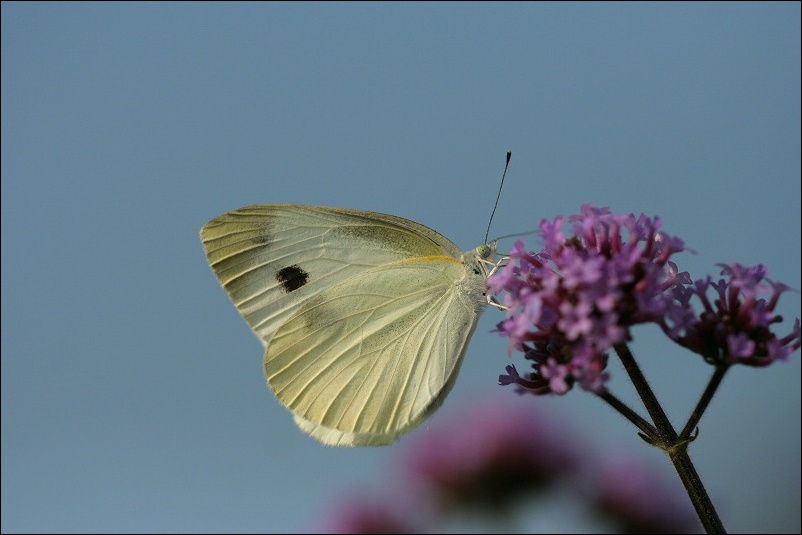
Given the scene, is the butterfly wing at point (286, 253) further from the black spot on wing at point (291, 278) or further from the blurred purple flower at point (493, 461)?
the blurred purple flower at point (493, 461)

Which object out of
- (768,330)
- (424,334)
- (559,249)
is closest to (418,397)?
(424,334)

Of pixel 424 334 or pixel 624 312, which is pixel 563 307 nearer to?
pixel 624 312

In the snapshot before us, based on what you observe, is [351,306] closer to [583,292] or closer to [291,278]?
[291,278]

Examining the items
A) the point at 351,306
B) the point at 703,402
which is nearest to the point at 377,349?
the point at 351,306

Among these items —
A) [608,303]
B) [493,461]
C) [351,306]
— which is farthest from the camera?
[493,461]

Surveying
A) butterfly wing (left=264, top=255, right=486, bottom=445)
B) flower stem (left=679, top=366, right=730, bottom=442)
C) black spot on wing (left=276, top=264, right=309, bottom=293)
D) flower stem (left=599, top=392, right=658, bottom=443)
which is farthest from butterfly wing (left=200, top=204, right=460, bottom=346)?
flower stem (left=679, top=366, right=730, bottom=442)

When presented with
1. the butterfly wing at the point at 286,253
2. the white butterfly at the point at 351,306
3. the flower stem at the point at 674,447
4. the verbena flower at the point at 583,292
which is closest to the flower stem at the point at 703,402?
the flower stem at the point at 674,447
